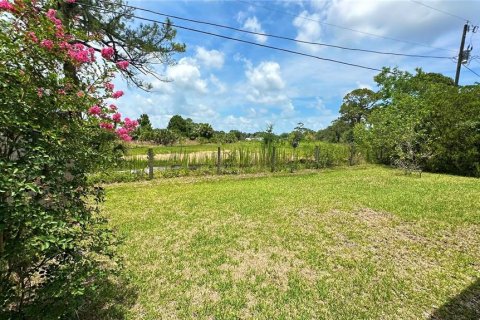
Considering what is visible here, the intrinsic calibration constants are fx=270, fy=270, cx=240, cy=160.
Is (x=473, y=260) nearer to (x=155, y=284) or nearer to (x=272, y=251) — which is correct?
(x=272, y=251)

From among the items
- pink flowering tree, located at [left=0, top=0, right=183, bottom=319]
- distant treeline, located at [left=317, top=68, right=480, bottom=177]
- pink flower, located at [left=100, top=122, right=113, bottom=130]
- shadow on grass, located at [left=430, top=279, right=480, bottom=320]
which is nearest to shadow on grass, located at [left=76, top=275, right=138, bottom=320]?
pink flowering tree, located at [left=0, top=0, right=183, bottom=319]

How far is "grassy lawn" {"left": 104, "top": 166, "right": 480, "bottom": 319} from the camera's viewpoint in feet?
8.21

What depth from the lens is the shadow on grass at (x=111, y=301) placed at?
2291mm

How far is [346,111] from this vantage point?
32094mm

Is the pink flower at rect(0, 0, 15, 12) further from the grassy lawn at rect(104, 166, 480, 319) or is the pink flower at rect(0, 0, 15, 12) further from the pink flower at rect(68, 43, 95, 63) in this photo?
the grassy lawn at rect(104, 166, 480, 319)

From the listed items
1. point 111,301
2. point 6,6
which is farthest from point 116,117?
point 111,301

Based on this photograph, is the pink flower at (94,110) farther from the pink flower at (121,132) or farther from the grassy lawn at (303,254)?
the grassy lawn at (303,254)

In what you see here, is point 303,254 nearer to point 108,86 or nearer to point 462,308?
point 462,308

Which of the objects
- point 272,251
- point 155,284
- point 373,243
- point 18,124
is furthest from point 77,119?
point 373,243

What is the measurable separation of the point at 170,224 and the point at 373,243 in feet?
10.4

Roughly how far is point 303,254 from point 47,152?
2996 millimetres

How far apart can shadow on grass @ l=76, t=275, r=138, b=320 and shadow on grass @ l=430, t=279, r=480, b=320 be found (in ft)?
8.90

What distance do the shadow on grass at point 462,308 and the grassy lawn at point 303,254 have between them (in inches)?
0.4

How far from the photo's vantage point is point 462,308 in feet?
8.14
